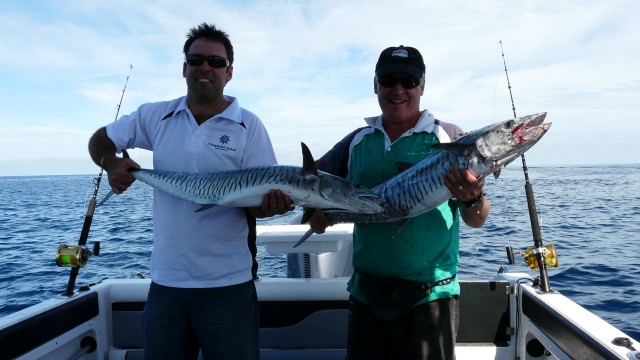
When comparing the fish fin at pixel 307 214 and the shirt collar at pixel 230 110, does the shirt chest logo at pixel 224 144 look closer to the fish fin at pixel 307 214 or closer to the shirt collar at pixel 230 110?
the shirt collar at pixel 230 110

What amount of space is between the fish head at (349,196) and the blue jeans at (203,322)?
2.50 feet

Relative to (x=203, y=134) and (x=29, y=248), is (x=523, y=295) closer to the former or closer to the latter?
(x=203, y=134)

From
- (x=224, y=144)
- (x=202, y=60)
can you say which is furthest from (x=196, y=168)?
(x=202, y=60)

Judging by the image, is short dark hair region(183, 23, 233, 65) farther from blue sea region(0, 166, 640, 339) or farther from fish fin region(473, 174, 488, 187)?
blue sea region(0, 166, 640, 339)

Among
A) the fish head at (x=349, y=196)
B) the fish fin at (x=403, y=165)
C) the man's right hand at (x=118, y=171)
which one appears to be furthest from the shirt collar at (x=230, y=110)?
the fish fin at (x=403, y=165)

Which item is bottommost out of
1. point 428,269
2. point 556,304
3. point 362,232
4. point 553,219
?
point 553,219

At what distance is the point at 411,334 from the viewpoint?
2.70m

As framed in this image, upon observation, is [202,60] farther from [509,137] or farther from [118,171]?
[509,137]

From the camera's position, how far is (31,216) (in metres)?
23.0

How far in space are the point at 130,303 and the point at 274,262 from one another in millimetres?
7180

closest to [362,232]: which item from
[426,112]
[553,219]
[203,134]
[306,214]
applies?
[306,214]

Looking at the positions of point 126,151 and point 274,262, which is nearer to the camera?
point 126,151

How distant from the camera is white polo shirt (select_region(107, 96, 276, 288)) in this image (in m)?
2.78

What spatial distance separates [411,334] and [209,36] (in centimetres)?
221
